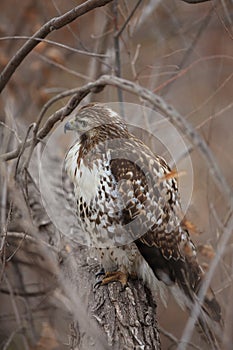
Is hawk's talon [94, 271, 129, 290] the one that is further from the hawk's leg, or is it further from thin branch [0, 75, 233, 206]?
thin branch [0, 75, 233, 206]

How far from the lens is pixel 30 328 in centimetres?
463

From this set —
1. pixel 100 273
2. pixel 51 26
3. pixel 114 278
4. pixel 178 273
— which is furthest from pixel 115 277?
pixel 51 26

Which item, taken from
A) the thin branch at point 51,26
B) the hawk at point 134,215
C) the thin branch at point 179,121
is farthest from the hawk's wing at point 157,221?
the thin branch at point 51,26

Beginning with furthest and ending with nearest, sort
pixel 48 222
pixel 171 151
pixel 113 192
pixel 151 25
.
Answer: pixel 151 25
pixel 171 151
pixel 48 222
pixel 113 192

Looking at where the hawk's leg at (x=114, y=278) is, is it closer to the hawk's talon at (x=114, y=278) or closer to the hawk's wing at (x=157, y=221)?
the hawk's talon at (x=114, y=278)

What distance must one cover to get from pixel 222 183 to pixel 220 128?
541 centimetres

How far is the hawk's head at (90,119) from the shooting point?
3.55 metres

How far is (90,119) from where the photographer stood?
3.58 metres

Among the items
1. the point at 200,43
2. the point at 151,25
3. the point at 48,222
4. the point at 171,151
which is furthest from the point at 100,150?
the point at 200,43

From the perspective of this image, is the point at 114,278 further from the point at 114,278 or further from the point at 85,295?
the point at 85,295

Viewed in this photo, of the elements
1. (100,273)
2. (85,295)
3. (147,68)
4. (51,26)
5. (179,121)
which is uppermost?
(147,68)

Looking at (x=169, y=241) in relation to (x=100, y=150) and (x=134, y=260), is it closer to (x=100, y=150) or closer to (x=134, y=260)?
(x=134, y=260)

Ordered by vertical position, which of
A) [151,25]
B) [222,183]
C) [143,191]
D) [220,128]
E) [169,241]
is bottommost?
[222,183]

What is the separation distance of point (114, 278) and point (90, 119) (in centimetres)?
84
